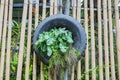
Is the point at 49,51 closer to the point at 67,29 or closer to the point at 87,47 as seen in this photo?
the point at 67,29

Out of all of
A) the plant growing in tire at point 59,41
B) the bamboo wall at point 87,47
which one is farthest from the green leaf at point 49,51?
the bamboo wall at point 87,47

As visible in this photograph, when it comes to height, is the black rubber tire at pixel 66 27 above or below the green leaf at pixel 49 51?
above

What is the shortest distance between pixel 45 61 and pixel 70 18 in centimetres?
57

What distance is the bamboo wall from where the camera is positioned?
3359mm

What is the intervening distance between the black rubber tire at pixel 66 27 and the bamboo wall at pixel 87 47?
14 centimetres

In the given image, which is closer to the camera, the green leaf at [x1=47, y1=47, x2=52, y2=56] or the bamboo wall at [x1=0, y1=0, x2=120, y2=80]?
the green leaf at [x1=47, y1=47, x2=52, y2=56]

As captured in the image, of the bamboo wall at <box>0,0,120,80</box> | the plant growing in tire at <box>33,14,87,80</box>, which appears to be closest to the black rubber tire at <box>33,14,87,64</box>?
the plant growing in tire at <box>33,14,87,80</box>

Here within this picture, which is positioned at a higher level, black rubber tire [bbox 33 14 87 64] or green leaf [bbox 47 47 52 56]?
black rubber tire [bbox 33 14 87 64]

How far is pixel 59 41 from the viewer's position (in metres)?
3.25

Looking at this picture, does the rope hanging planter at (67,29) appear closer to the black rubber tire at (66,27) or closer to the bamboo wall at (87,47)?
the black rubber tire at (66,27)

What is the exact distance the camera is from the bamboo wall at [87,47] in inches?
132

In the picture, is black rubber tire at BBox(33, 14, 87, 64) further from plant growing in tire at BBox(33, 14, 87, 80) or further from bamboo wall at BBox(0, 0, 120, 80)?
bamboo wall at BBox(0, 0, 120, 80)

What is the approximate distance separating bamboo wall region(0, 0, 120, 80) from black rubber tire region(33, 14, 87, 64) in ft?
0.47

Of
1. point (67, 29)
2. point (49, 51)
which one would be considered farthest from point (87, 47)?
point (49, 51)
